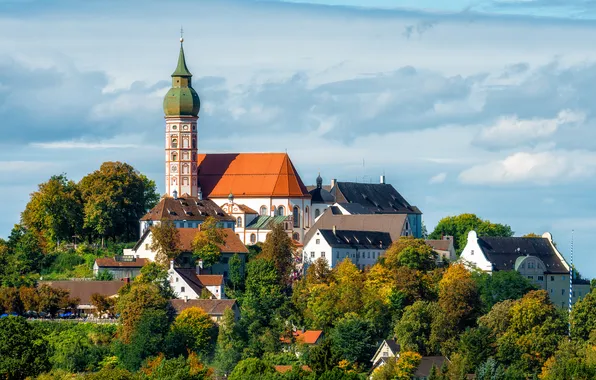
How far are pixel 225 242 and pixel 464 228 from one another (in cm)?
2820

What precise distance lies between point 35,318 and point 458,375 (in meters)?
25.9

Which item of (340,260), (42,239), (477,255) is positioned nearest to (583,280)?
(477,255)

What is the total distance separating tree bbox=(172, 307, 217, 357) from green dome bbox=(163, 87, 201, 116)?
2443 centimetres

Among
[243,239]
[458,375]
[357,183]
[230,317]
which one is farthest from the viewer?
[357,183]

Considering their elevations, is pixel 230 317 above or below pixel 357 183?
below

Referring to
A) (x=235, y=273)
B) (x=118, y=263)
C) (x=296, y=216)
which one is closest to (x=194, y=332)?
(x=235, y=273)

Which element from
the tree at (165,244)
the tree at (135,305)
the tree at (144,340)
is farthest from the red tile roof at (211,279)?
the tree at (144,340)

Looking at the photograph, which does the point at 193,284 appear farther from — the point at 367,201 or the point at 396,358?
the point at 367,201

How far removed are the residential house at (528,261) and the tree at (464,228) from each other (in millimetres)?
14038

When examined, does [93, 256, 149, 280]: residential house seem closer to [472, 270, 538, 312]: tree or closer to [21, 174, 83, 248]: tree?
[21, 174, 83, 248]: tree

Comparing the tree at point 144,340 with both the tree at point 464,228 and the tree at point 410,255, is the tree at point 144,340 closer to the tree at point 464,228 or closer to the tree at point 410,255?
the tree at point 410,255

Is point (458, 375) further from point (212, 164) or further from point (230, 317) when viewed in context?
point (212, 164)

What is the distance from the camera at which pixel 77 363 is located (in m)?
105

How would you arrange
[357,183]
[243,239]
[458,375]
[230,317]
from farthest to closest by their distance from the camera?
[357,183], [243,239], [230,317], [458,375]
